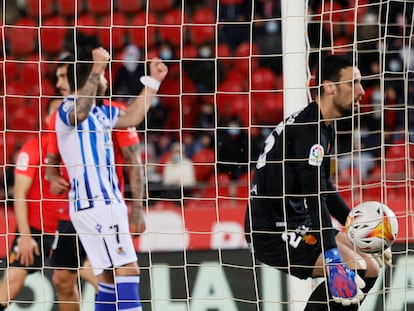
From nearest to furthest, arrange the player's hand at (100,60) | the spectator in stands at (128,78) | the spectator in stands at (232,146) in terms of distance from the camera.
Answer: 1. the player's hand at (100,60)
2. the spectator in stands at (232,146)
3. the spectator in stands at (128,78)

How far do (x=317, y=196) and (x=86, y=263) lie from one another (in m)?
1.63

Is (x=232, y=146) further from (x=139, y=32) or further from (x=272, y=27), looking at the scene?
(x=139, y=32)

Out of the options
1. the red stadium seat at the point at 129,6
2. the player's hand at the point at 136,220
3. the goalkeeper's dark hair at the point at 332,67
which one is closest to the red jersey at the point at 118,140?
the player's hand at the point at 136,220

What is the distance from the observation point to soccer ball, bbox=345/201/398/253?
370cm

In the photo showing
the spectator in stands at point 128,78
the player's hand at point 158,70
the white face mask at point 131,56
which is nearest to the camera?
the player's hand at point 158,70

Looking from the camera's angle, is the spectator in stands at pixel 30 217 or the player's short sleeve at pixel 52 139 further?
the spectator in stands at pixel 30 217

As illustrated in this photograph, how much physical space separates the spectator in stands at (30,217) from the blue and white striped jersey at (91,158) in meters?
0.44

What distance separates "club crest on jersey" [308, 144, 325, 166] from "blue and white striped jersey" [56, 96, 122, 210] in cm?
98

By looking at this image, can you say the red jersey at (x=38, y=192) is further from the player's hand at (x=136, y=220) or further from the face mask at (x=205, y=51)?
the face mask at (x=205, y=51)

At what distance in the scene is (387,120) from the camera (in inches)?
276

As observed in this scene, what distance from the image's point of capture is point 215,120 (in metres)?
4.75

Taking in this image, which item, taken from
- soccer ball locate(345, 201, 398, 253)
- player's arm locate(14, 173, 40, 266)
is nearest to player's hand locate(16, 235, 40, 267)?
player's arm locate(14, 173, 40, 266)

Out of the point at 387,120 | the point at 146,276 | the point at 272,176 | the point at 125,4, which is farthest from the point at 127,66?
the point at 272,176

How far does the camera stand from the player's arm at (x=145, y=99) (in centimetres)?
414
